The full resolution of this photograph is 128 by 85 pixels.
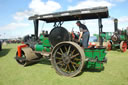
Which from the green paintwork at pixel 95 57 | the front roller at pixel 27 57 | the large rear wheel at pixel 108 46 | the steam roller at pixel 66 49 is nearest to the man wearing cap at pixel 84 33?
the steam roller at pixel 66 49

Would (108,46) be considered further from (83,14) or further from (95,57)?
(83,14)

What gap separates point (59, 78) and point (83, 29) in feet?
6.15

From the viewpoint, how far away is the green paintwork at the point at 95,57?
3.66 m

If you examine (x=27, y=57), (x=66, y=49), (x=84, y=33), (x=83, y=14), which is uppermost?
(x=83, y=14)

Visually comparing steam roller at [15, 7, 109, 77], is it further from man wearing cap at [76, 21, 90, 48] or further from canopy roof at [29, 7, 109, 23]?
man wearing cap at [76, 21, 90, 48]

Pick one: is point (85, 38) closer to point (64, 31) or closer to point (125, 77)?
point (64, 31)

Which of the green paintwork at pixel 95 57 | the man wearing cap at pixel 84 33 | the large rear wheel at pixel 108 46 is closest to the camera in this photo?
the green paintwork at pixel 95 57

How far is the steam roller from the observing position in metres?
3.52

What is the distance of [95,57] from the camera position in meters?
3.73

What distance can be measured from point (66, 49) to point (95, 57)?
997mm

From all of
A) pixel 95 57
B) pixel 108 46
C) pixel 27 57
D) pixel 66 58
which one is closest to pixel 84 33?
pixel 95 57

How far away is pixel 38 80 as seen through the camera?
3348 millimetres

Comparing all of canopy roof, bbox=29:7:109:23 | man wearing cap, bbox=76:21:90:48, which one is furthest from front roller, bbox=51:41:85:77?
canopy roof, bbox=29:7:109:23

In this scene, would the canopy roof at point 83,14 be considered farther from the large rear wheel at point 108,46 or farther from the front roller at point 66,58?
the large rear wheel at point 108,46
